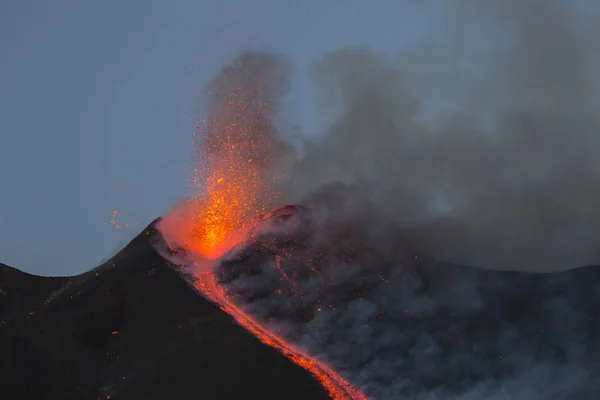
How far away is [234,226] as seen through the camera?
16625 mm

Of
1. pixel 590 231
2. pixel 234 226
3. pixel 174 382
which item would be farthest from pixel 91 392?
pixel 590 231

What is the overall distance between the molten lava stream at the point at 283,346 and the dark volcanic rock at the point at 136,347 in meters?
0.20

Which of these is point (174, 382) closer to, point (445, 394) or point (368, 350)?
point (368, 350)

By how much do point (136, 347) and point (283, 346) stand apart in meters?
2.75

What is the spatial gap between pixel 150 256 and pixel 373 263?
16.1 feet

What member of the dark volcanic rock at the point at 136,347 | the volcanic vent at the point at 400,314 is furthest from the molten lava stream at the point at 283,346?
the dark volcanic rock at the point at 136,347

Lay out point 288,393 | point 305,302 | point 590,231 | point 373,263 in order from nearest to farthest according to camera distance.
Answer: point 288,393, point 305,302, point 373,263, point 590,231

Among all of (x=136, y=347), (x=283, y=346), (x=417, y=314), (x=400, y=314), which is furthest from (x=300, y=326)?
(x=136, y=347)

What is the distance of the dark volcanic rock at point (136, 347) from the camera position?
36.4ft

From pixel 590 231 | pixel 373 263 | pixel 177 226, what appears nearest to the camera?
pixel 373 263

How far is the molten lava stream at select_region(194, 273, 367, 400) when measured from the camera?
11.0 meters

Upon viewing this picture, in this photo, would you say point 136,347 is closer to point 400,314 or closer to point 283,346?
point 283,346

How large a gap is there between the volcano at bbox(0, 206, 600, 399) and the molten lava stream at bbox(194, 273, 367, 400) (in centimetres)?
7

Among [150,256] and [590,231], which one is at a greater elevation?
[590,231]
